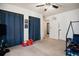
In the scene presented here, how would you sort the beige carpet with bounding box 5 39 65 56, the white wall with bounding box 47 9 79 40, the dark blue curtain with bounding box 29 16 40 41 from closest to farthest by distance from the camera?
the beige carpet with bounding box 5 39 65 56, the white wall with bounding box 47 9 79 40, the dark blue curtain with bounding box 29 16 40 41

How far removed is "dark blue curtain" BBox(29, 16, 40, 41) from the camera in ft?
15.4

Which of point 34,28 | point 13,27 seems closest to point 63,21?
point 34,28

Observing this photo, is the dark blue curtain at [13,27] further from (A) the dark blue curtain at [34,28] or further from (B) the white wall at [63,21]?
(B) the white wall at [63,21]

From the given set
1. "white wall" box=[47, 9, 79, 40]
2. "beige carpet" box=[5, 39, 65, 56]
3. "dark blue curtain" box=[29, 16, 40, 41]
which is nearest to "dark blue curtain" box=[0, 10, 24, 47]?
"beige carpet" box=[5, 39, 65, 56]

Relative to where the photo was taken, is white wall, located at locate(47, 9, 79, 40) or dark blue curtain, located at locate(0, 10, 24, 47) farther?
white wall, located at locate(47, 9, 79, 40)

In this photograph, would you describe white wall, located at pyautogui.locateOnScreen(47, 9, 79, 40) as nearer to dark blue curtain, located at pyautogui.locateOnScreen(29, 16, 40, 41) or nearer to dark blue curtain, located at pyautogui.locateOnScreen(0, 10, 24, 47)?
dark blue curtain, located at pyautogui.locateOnScreen(29, 16, 40, 41)

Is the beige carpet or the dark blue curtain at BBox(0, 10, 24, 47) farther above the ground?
the dark blue curtain at BBox(0, 10, 24, 47)

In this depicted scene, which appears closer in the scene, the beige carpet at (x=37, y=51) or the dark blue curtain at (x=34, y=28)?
the beige carpet at (x=37, y=51)

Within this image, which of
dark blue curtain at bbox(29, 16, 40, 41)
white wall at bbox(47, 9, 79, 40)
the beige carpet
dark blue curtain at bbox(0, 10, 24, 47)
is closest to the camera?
the beige carpet

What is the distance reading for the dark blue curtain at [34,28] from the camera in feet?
15.4

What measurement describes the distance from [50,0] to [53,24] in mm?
4711

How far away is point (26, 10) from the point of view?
4316 millimetres

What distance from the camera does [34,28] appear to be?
4.98 m

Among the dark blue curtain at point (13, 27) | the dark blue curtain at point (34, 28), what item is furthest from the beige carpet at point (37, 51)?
the dark blue curtain at point (34, 28)
